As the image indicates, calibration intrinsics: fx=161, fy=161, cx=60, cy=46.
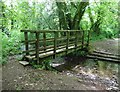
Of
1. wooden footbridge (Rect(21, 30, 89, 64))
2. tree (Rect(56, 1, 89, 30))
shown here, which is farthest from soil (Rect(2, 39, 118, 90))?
tree (Rect(56, 1, 89, 30))

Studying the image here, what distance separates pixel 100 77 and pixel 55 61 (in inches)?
145

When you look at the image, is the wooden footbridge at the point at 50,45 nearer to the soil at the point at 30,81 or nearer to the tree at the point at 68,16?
the soil at the point at 30,81

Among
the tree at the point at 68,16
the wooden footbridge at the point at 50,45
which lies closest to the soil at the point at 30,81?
the wooden footbridge at the point at 50,45

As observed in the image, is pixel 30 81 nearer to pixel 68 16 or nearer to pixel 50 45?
pixel 50 45

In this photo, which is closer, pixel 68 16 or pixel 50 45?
pixel 50 45

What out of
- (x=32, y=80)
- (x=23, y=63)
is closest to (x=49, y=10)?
(x=23, y=63)

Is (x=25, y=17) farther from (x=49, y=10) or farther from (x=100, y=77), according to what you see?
(x=100, y=77)

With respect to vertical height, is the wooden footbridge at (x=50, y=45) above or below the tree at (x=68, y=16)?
below

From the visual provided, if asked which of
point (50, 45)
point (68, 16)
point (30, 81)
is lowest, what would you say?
point (30, 81)

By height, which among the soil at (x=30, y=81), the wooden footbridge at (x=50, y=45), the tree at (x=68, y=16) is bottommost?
the soil at (x=30, y=81)

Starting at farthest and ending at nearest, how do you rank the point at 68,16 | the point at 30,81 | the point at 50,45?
the point at 68,16 < the point at 50,45 < the point at 30,81

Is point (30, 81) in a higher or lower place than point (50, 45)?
lower

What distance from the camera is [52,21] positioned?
1443 centimetres

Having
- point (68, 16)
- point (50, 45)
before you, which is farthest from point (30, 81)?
point (68, 16)
